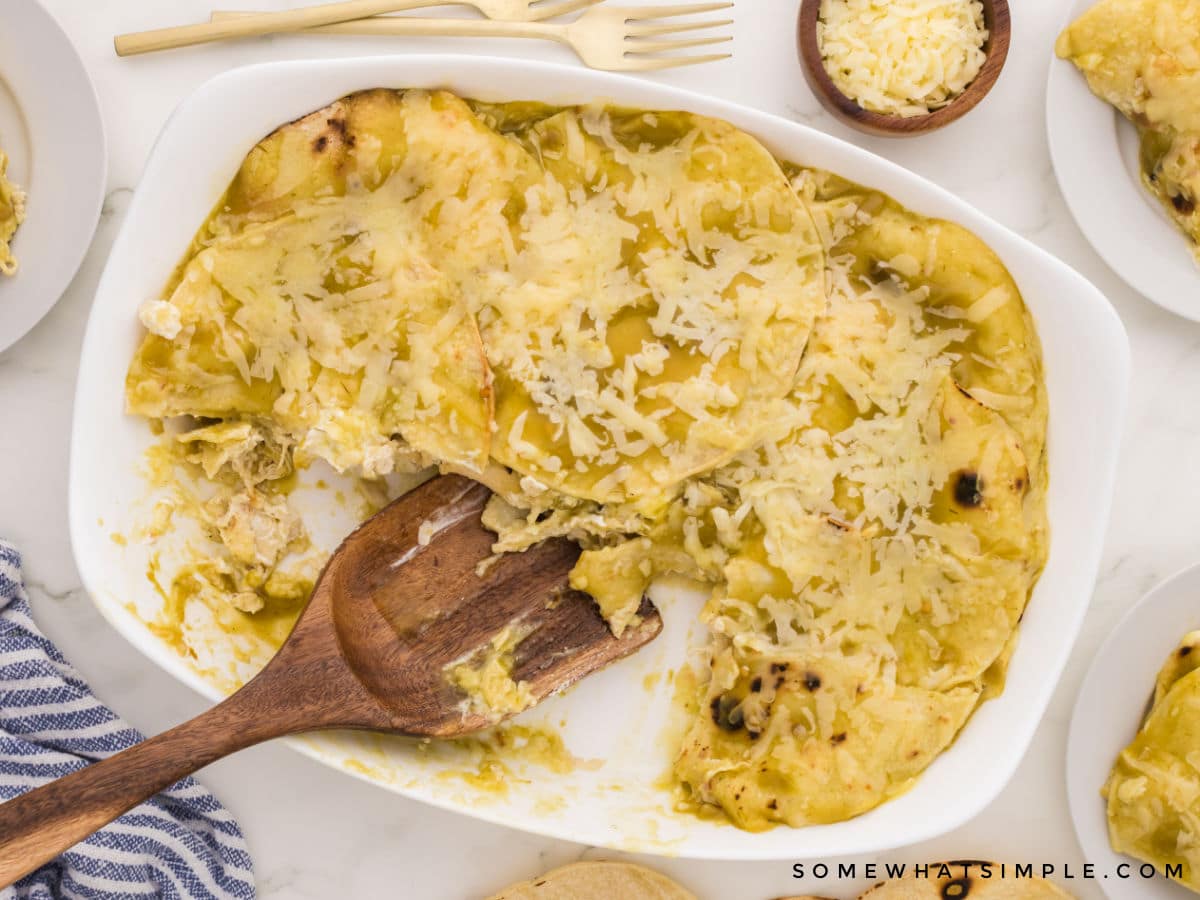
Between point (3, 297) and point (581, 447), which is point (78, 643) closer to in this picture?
point (3, 297)

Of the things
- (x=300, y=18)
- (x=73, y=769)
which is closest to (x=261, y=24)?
(x=300, y=18)

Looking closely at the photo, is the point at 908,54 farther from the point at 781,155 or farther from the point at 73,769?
the point at 73,769

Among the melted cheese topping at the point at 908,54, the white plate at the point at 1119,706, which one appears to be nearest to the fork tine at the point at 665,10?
the melted cheese topping at the point at 908,54

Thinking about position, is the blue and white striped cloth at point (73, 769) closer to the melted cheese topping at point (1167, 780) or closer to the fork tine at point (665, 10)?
the fork tine at point (665, 10)

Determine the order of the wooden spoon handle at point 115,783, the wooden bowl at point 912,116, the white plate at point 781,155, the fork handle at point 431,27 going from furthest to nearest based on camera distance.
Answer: the fork handle at point 431,27 → the wooden bowl at point 912,116 → the white plate at point 781,155 → the wooden spoon handle at point 115,783

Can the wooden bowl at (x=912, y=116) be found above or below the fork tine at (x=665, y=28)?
below

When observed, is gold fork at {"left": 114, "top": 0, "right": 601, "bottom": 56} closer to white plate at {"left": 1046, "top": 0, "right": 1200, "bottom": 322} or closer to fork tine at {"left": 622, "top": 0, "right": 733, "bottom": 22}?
fork tine at {"left": 622, "top": 0, "right": 733, "bottom": 22}

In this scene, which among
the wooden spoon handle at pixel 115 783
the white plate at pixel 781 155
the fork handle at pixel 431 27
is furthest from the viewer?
the fork handle at pixel 431 27

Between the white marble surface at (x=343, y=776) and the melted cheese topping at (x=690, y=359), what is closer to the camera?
the melted cheese topping at (x=690, y=359)
